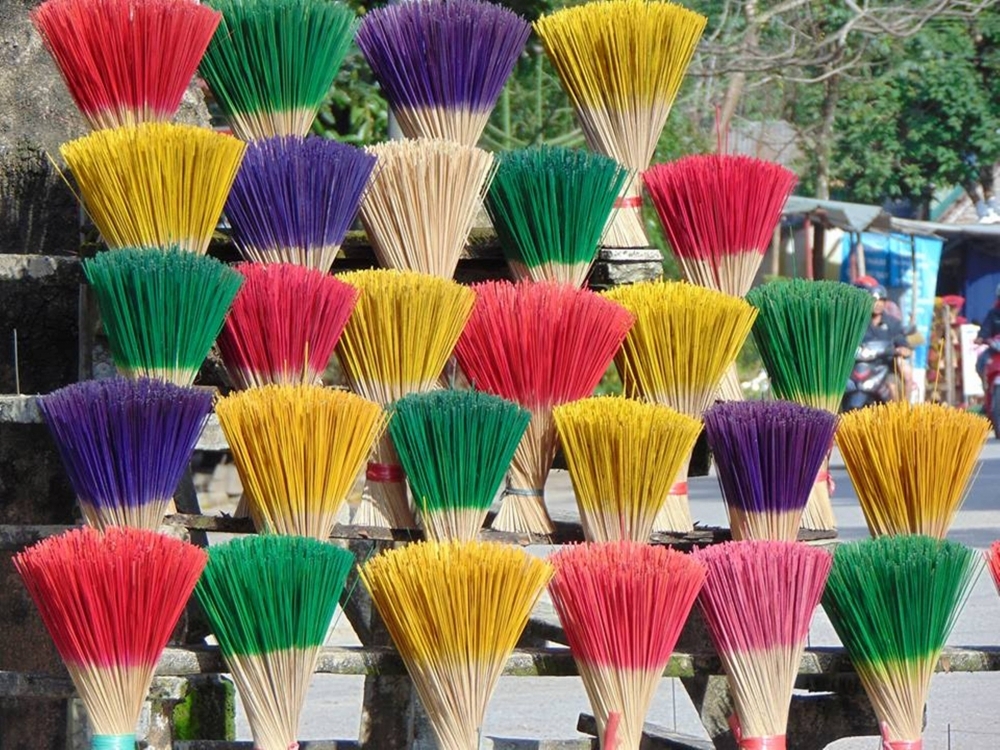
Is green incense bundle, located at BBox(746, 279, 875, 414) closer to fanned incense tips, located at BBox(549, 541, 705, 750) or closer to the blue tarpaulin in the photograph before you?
fanned incense tips, located at BBox(549, 541, 705, 750)

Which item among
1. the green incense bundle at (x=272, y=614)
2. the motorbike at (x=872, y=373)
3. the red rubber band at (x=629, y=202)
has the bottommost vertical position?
the green incense bundle at (x=272, y=614)

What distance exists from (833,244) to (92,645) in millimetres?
11332

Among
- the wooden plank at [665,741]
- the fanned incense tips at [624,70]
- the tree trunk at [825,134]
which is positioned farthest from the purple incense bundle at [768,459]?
the tree trunk at [825,134]

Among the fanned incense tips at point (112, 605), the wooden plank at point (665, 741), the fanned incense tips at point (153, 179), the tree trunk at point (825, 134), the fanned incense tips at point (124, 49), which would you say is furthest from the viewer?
the tree trunk at point (825, 134)

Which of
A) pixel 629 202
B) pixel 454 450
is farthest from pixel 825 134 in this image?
pixel 454 450

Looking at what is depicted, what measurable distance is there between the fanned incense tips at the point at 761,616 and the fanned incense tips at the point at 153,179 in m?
0.72

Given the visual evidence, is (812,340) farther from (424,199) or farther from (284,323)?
(284,323)

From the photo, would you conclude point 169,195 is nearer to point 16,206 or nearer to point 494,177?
point 494,177

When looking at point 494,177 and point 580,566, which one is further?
point 494,177

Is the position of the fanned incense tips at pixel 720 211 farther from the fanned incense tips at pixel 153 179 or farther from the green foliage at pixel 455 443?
the fanned incense tips at pixel 153 179

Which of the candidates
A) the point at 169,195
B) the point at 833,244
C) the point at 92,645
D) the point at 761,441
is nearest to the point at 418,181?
the point at 169,195

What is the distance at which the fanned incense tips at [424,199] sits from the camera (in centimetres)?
209

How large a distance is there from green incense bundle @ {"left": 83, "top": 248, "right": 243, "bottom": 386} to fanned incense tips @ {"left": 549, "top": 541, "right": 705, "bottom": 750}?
1.59 feet

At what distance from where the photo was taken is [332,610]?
1.83 m
